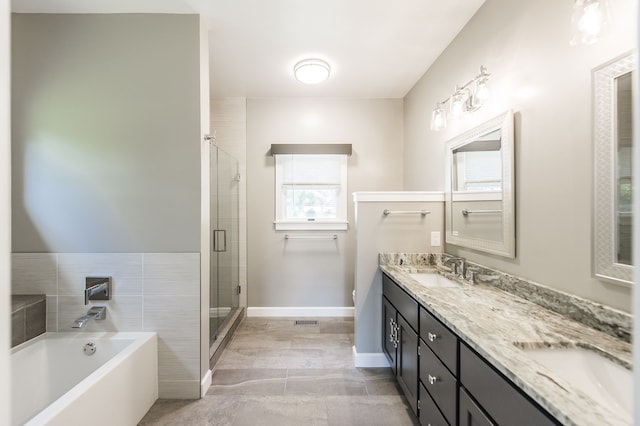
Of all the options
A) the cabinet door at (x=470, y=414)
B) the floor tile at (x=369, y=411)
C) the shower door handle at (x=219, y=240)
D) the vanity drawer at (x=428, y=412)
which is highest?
the shower door handle at (x=219, y=240)

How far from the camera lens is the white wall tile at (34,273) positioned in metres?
1.92

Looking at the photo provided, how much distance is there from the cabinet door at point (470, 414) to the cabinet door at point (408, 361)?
0.50 metres

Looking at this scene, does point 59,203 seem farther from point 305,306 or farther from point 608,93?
point 608,93

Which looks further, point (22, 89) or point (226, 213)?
point (226, 213)

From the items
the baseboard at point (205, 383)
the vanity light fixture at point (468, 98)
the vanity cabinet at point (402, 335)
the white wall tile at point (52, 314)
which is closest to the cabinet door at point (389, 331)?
the vanity cabinet at point (402, 335)

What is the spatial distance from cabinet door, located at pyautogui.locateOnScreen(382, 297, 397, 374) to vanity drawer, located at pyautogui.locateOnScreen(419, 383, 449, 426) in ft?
1.55

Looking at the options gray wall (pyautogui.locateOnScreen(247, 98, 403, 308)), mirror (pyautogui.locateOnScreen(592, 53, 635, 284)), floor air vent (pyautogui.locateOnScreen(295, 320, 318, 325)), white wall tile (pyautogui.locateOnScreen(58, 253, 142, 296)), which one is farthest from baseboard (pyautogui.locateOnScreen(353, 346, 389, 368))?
white wall tile (pyautogui.locateOnScreen(58, 253, 142, 296))

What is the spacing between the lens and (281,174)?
11.0 ft

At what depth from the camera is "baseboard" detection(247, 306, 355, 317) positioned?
131 inches

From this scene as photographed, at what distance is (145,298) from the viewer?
77.0 inches

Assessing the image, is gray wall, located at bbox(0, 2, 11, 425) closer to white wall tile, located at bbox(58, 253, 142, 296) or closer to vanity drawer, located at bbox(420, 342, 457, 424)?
vanity drawer, located at bbox(420, 342, 457, 424)

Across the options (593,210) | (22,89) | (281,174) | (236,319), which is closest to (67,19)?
(22,89)

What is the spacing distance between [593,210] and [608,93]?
18.6 inches

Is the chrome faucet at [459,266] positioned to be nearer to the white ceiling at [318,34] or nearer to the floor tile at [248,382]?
the floor tile at [248,382]
